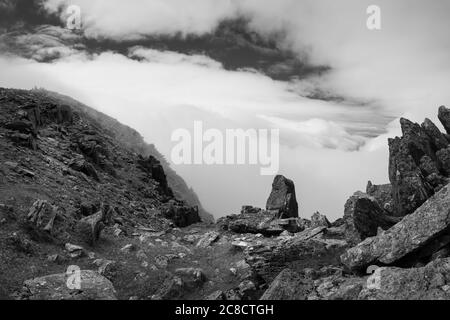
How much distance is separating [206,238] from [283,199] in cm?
1468

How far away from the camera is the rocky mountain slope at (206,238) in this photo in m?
17.7

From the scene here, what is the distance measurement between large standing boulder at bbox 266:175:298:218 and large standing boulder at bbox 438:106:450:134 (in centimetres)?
1996

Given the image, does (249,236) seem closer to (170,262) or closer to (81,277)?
(170,262)

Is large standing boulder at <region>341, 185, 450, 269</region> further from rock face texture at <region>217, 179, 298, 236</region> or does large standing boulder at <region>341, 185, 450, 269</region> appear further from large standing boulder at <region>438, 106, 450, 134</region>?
large standing boulder at <region>438, 106, 450, 134</region>

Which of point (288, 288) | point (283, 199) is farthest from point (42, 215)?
point (283, 199)

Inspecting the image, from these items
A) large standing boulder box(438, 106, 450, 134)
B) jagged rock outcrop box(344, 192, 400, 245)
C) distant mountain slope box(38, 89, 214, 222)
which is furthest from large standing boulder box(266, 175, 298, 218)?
distant mountain slope box(38, 89, 214, 222)

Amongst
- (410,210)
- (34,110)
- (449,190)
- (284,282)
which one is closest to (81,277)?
(284,282)

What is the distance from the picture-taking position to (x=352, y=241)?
23969 millimetres

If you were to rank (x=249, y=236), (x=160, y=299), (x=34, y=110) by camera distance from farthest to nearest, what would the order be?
1. (x=34, y=110)
2. (x=249, y=236)
3. (x=160, y=299)

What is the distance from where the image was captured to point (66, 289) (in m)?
18.6

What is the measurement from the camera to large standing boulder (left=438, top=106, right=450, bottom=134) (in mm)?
33344

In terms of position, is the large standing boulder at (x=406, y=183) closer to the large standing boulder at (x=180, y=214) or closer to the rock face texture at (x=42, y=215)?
the rock face texture at (x=42, y=215)

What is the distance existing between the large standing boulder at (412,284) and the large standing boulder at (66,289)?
12.7m
